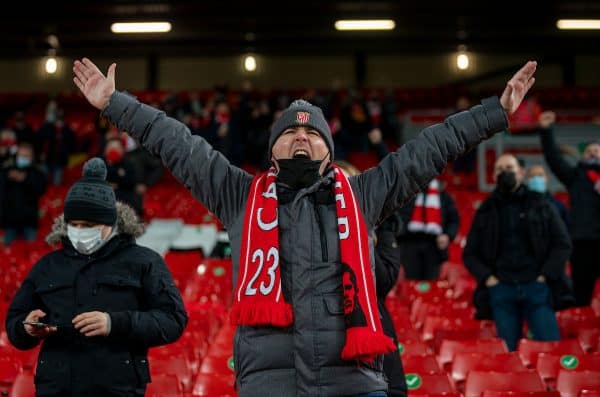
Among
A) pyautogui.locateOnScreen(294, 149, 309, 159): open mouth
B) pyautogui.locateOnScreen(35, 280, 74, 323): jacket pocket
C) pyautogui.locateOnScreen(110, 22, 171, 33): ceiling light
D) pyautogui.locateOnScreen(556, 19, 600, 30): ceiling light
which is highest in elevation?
pyautogui.locateOnScreen(556, 19, 600, 30): ceiling light

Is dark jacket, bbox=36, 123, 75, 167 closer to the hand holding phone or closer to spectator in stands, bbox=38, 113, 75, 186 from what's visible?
spectator in stands, bbox=38, 113, 75, 186

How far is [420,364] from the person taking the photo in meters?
5.88

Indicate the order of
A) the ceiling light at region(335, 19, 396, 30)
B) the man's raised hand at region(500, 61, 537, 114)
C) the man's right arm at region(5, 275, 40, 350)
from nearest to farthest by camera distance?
the man's raised hand at region(500, 61, 537, 114) < the man's right arm at region(5, 275, 40, 350) < the ceiling light at region(335, 19, 396, 30)

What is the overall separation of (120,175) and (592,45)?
13.9 meters

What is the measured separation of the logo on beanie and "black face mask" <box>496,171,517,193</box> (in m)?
3.84

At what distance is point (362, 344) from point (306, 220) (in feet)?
1.44

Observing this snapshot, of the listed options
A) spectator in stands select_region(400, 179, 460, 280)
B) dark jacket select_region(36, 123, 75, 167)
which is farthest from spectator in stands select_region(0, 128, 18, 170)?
spectator in stands select_region(400, 179, 460, 280)

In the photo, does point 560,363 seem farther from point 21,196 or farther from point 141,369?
point 21,196

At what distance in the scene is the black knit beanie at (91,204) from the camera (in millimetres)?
3932

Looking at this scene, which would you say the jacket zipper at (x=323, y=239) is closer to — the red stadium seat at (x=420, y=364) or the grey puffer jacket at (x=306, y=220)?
the grey puffer jacket at (x=306, y=220)

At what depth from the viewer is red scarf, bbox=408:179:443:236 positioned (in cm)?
908

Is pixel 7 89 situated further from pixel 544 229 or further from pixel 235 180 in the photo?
pixel 235 180

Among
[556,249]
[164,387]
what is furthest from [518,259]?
[164,387]

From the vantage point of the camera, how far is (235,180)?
10.9ft
